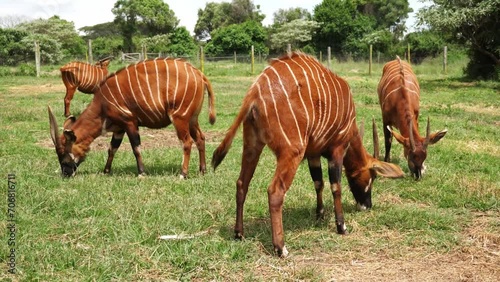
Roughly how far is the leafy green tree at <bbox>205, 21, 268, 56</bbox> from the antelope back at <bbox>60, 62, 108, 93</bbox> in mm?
36476

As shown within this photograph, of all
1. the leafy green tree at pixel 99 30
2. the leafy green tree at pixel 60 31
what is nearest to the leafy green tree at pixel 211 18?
the leafy green tree at pixel 99 30

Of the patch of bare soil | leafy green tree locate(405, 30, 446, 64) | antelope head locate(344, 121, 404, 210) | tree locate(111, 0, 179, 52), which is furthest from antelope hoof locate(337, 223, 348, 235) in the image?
tree locate(111, 0, 179, 52)

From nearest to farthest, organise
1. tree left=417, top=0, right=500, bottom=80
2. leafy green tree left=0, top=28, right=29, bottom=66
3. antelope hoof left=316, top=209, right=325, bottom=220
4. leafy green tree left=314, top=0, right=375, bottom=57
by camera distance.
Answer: antelope hoof left=316, top=209, right=325, bottom=220 → tree left=417, top=0, right=500, bottom=80 → leafy green tree left=0, top=28, right=29, bottom=66 → leafy green tree left=314, top=0, right=375, bottom=57

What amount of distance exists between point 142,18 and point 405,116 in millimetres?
54961

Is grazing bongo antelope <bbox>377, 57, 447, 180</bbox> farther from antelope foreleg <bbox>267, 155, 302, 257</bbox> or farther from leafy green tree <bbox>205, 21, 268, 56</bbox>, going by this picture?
leafy green tree <bbox>205, 21, 268, 56</bbox>

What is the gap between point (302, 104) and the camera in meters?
4.60

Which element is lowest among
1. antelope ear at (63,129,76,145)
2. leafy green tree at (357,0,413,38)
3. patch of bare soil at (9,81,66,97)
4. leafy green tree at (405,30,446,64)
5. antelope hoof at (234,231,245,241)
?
antelope hoof at (234,231,245,241)

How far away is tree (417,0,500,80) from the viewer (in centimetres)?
1955

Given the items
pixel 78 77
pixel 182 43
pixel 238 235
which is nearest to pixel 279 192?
pixel 238 235

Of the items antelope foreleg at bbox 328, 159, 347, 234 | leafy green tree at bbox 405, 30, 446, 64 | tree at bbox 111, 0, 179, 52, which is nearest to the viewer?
antelope foreleg at bbox 328, 159, 347, 234

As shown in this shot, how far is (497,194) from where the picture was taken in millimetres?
6184

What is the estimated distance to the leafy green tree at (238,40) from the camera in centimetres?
4969

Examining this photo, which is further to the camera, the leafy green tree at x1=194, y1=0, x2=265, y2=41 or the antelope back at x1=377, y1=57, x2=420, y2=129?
the leafy green tree at x1=194, y1=0, x2=265, y2=41

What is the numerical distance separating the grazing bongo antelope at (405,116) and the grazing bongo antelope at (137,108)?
2.97m
